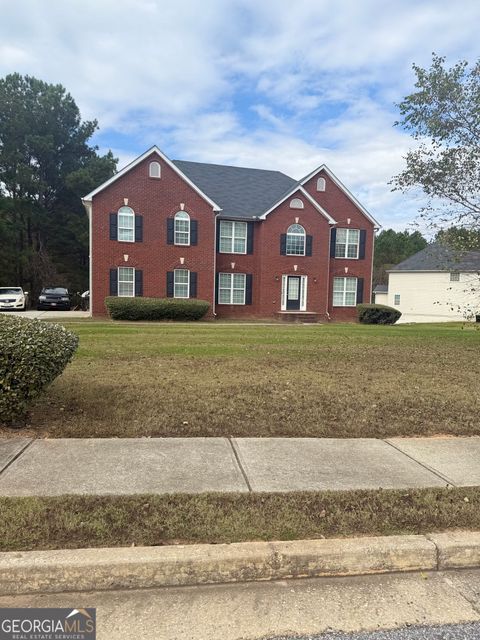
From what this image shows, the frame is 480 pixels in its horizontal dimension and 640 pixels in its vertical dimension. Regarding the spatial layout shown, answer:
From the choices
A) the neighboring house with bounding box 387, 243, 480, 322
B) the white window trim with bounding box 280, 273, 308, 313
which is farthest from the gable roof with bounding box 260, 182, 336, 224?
the neighboring house with bounding box 387, 243, 480, 322

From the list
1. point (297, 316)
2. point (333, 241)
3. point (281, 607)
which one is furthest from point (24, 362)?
point (333, 241)

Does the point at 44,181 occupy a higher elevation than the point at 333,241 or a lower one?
higher

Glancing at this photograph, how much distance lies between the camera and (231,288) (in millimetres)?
26844

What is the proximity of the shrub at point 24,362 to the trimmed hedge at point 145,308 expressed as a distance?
16699 mm

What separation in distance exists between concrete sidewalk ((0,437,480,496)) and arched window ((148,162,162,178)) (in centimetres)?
2112

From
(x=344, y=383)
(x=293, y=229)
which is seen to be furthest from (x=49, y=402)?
(x=293, y=229)

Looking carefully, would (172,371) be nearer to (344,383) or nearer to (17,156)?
(344,383)

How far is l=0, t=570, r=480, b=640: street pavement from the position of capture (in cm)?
259

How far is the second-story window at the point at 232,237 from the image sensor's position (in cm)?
2655

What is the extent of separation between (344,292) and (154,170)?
13000mm

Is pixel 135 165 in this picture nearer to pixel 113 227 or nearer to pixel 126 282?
pixel 113 227

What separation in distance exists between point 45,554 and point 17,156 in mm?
45099

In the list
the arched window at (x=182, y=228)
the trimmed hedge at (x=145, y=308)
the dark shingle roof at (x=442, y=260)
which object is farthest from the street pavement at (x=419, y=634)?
the arched window at (x=182, y=228)

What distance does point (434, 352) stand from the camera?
1161 centimetres
